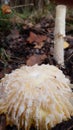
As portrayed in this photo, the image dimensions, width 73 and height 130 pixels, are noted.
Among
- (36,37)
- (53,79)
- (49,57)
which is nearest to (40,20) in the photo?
(36,37)

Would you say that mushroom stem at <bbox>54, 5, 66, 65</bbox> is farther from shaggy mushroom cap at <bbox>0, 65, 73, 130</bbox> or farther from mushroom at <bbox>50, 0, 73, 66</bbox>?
shaggy mushroom cap at <bbox>0, 65, 73, 130</bbox>

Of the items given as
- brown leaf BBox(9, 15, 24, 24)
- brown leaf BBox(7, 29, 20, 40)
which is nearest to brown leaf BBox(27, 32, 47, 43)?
brown leaf BBox(7, 29, 20, 40)

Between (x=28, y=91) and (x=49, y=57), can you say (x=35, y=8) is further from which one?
(x=28, y=91)

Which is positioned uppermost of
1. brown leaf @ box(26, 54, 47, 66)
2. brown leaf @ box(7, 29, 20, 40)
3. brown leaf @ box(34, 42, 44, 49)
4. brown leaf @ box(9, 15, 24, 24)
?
brown leaf @ box(9, 15, 24, 24)

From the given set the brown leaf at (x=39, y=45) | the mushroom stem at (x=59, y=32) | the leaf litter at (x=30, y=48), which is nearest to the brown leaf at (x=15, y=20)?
the leaf litter at (x=30, y=48)

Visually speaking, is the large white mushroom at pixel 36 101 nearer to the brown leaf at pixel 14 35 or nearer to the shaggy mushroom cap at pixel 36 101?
the shaggy mushroom cap at pixel 36 101

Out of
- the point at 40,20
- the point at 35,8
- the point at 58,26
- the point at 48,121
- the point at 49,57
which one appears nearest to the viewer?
the point at 48,121
